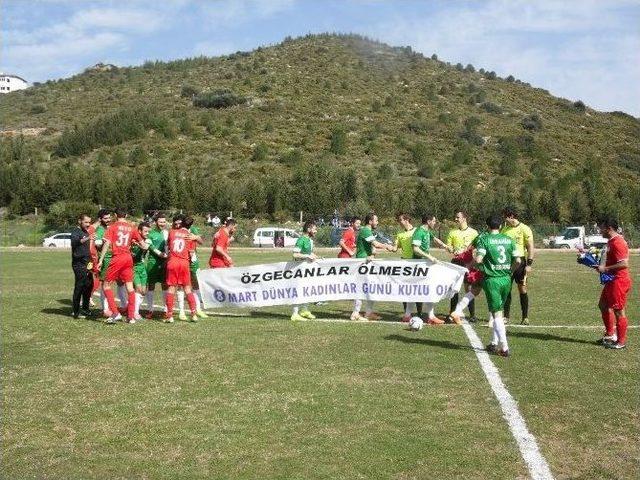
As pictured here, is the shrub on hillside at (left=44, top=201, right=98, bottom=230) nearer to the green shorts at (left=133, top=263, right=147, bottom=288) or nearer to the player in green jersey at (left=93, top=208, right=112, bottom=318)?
the player in green jersey at (left=93, top=208, right=112, bottom=318)

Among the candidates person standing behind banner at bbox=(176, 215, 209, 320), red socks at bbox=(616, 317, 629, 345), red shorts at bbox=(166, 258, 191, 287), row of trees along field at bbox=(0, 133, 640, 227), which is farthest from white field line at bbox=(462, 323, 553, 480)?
row of trees along field at bbox=(0, 133, 640, 227)

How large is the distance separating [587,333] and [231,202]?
50.9 m

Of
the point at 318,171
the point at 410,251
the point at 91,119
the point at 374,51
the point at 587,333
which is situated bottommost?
the point at 587,333

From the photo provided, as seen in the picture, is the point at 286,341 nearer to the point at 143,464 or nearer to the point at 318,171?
the point at 143,464

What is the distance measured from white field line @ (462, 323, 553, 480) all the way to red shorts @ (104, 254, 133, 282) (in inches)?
249

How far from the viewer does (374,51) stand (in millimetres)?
137750

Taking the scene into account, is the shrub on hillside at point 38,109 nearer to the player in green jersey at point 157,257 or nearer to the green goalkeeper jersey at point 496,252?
the player in green jersey at point 157,257

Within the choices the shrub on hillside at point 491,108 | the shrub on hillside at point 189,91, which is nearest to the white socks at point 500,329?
the shrub on hillside at point 491,108

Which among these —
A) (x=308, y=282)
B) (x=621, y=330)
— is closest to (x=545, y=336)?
(x=621, y=330)

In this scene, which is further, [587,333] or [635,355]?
[587,333]

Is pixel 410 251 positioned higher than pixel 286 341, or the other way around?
pixel 410 251

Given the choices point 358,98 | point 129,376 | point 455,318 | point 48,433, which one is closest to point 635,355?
point 455,318

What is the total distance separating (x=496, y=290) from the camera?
940 centimetres

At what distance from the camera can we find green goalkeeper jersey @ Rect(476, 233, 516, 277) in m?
9.31
